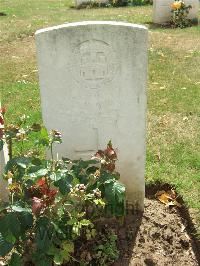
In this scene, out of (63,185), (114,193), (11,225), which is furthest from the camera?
(114,193)

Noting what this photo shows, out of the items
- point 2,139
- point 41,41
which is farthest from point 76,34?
point 2,139

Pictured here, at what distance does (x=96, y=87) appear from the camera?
10.2 feet

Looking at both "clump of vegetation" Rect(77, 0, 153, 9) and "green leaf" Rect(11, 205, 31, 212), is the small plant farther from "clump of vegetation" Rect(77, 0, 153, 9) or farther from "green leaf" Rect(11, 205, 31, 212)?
"green leaf" Rect(11, 205, 31, 212)

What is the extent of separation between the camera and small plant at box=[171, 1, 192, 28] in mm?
9414

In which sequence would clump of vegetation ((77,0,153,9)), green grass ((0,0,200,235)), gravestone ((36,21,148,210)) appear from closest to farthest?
gravestone ((36,21,148,210)) < green grass ((0,0,200,235)) < clump of vegetation ((77,0,153,9))

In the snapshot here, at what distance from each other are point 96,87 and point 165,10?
7.14 meters

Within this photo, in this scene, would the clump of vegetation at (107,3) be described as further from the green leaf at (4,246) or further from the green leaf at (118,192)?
the green leaf at (4,246)

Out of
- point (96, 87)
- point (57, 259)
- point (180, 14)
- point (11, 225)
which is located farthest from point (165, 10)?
point (11, 225)

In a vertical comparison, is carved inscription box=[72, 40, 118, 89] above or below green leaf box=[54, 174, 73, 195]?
above

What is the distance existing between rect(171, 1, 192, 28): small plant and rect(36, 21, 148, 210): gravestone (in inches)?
264

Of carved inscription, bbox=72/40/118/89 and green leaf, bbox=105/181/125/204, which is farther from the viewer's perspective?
carved inscription, bbox=72/40/118/89

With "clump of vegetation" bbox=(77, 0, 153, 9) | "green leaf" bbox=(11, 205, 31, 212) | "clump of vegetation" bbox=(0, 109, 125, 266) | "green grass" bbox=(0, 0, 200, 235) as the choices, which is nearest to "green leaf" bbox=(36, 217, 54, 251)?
"clump of vegetation" bbox=(0, 109, 125, 266)

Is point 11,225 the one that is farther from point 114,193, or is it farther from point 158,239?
point 158,239

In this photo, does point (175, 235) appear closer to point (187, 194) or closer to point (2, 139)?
point (187, 194)
